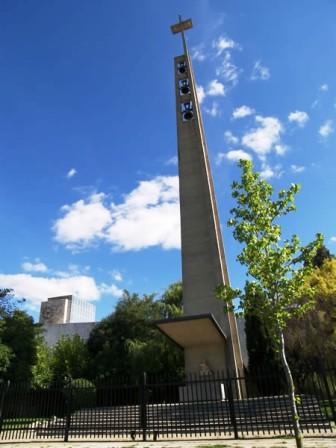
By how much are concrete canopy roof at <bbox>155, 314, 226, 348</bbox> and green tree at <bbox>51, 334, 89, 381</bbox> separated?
1371cm

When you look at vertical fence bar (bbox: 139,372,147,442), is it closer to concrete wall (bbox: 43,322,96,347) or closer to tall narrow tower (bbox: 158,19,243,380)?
tall narrow tower (bbox: 158,19,243,380)

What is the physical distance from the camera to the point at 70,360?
29844 millimetres

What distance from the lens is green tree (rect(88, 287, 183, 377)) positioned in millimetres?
25484

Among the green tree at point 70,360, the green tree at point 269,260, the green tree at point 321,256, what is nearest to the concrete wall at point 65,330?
the green tree at point 70,360

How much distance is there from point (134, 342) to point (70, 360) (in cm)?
592

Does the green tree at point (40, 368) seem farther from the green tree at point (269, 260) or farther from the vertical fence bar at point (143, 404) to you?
the green tree at point (269, 260)

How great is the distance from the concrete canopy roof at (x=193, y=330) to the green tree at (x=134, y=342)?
17.4 feet

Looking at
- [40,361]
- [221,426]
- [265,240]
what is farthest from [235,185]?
[40,361]

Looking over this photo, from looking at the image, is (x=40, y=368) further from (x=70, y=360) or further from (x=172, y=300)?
(x=172, y=300)

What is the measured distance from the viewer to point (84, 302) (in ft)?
201

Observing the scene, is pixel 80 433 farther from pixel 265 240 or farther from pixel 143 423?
pixel 265 240

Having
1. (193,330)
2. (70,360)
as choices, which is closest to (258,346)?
(193,330)

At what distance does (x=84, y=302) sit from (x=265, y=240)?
188 feet

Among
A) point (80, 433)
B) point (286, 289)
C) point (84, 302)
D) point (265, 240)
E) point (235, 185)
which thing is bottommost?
point (80, 433)
